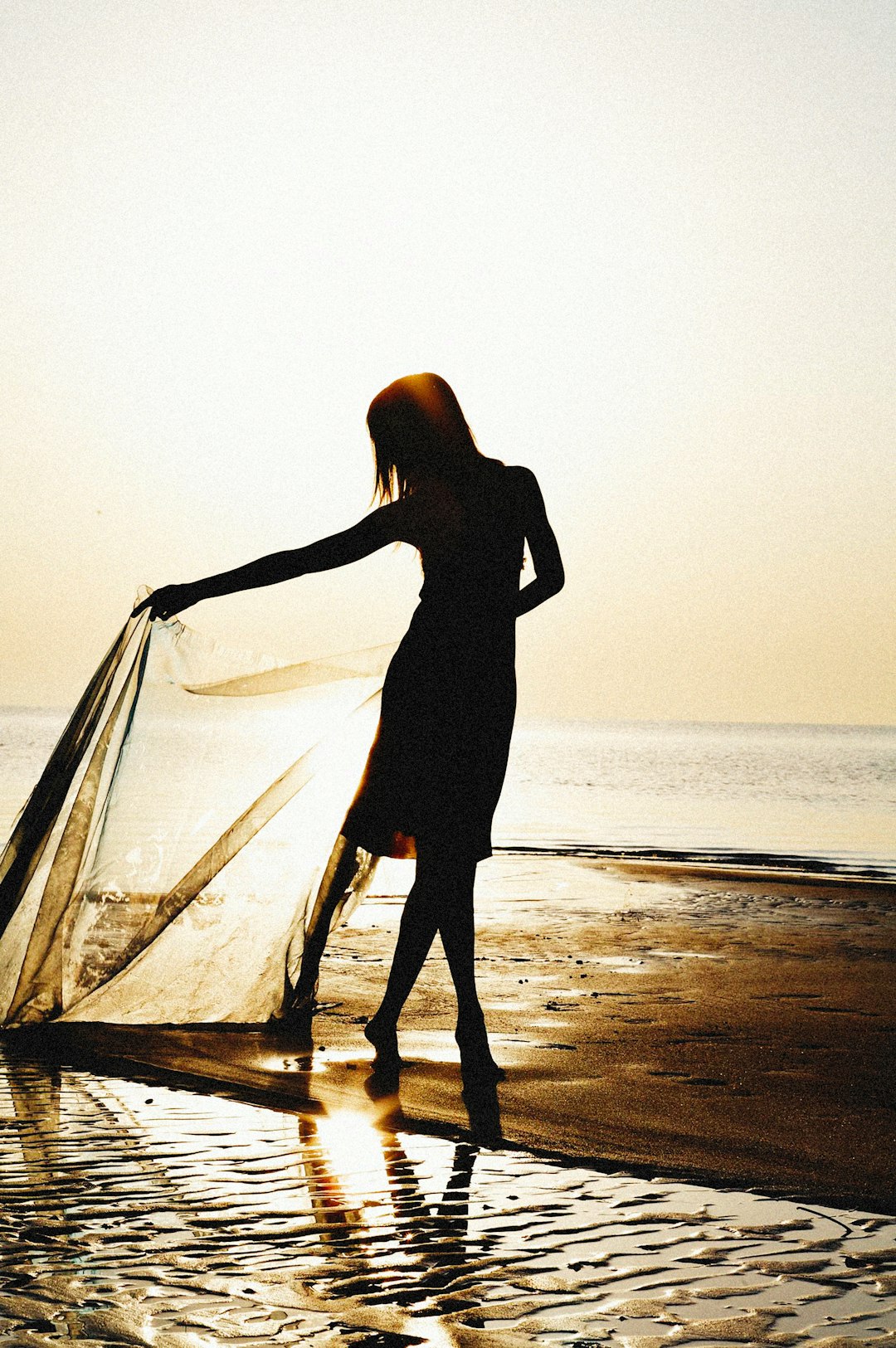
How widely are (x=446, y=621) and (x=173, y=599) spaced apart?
2.69ft

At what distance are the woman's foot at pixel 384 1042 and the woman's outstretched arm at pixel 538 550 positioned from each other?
1.29 m

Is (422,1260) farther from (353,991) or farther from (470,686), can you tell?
(353,991)

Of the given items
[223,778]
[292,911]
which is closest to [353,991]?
[292,911]

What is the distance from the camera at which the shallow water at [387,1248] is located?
6.75ft

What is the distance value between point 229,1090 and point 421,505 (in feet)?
5.53

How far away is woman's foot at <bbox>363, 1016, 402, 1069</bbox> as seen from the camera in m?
3.95

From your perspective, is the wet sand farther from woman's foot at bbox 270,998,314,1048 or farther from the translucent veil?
the translucent veil

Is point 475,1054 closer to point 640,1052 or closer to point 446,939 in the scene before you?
point 446,939

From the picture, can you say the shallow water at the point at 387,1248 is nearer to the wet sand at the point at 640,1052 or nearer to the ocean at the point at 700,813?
the wet sand at the point at 640,1052

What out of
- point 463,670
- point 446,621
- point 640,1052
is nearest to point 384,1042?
point 640,1052

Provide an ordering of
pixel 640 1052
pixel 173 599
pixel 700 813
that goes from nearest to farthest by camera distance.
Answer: pixel 173 599, pixel 640 1052, pixel 700 813

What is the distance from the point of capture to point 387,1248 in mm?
2395

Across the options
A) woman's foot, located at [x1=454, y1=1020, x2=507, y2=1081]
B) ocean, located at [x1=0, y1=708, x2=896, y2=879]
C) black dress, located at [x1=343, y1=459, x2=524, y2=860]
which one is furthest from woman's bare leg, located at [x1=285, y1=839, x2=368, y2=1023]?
ocean, located at [x1=0, y1=708, x2=896, y2=879]

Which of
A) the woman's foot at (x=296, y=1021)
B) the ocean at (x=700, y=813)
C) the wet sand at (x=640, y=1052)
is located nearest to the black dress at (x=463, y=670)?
the wet sand at (x=640, y=1052)
